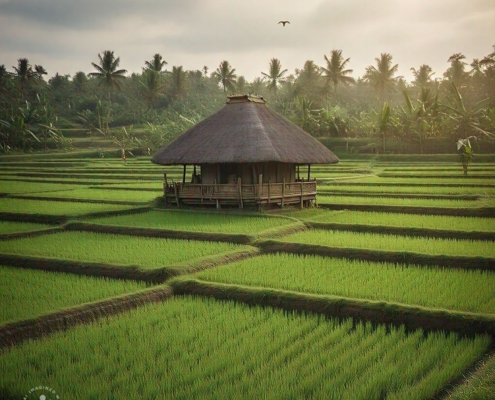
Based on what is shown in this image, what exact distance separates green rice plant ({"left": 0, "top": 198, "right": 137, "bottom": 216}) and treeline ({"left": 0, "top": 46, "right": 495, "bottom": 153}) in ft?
60.7

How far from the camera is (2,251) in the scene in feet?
34.0

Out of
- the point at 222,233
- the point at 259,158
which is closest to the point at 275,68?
the point at 259,158

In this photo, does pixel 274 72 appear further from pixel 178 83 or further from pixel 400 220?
pixel 400 220

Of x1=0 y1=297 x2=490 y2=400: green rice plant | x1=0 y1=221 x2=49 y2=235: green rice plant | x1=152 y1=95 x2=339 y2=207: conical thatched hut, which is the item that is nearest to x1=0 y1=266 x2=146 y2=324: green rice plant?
x1=0 y1=297 x2=490 y2=400: green rice plant

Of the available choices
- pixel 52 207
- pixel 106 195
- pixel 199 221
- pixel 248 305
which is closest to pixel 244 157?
pixel 199 221

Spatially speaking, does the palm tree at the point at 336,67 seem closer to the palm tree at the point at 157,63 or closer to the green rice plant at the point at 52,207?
the palm tree at the point at 157,63

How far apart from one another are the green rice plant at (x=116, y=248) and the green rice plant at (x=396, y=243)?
1.73 m

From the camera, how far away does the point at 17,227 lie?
13.3 metres

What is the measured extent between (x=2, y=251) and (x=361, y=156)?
95.6 ft

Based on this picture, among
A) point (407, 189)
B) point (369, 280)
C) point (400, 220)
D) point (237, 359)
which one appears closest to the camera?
point (237, 359)

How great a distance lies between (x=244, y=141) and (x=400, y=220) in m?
5.04

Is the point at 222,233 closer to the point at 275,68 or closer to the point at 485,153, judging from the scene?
the point at 485,153

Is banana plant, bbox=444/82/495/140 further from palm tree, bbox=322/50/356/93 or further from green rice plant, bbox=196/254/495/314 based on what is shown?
green rice plant, bbox=196/254/495/314

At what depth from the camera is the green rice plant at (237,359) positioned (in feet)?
15.2
